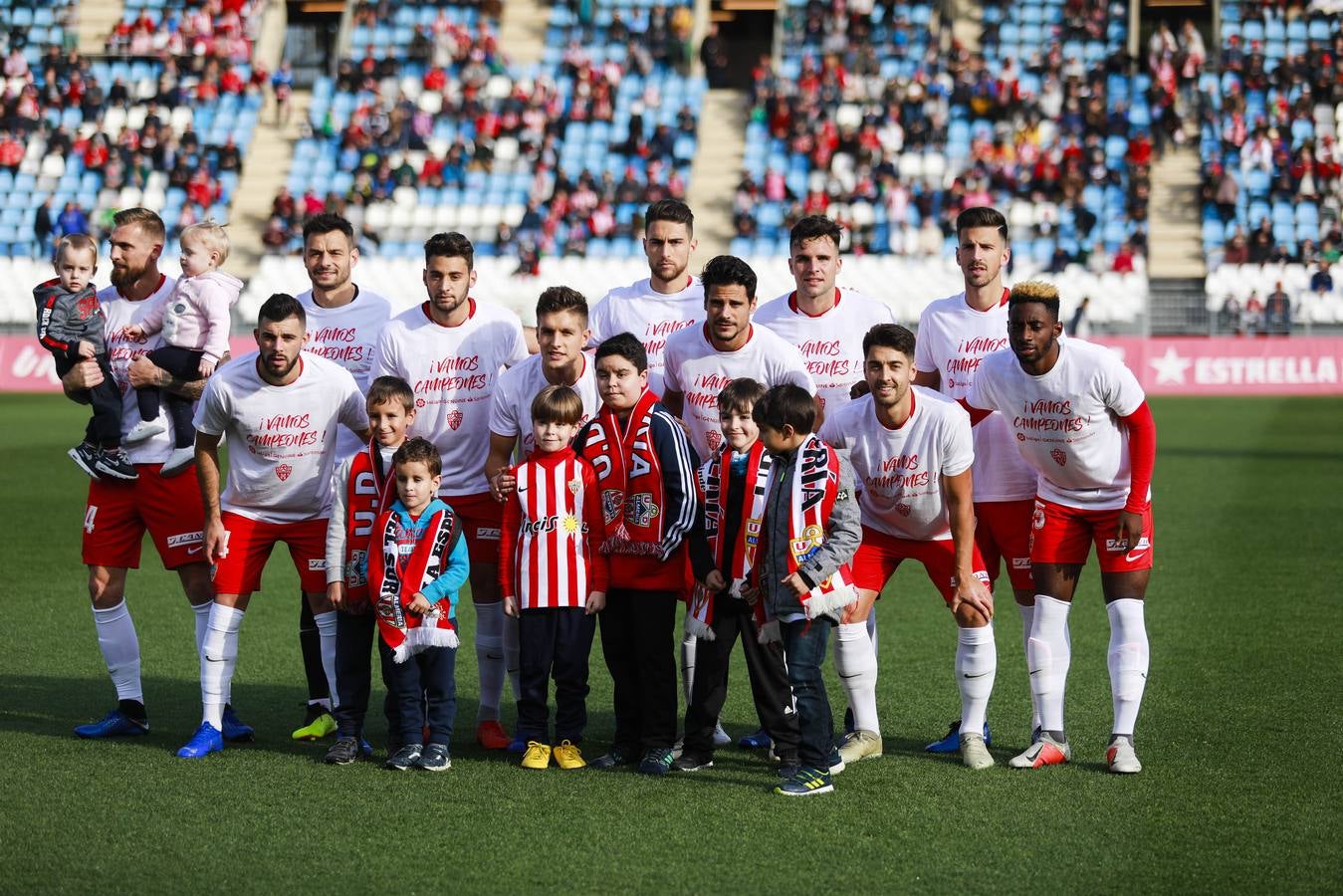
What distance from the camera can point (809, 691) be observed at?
6.18m

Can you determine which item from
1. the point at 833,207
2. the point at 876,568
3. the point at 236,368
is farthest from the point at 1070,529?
the point at 833,207

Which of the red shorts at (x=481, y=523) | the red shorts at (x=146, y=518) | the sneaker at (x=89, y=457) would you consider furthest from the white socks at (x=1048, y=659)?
the sneaker at (x=89, y=457)

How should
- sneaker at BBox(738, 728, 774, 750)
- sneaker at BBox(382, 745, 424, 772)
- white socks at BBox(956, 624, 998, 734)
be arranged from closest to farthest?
sneaker at BBox(382, 745, 424, 772) → white socks at BBox(956, 624, 998, 734) → sneaker at BBox(738, 728, 774, 750)

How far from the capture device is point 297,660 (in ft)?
28.8

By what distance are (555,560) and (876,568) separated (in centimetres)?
141

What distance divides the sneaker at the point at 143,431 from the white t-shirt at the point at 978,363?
3.50 m

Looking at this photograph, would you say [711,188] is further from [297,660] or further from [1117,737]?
[1117,737]

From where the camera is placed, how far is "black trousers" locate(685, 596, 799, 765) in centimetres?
640

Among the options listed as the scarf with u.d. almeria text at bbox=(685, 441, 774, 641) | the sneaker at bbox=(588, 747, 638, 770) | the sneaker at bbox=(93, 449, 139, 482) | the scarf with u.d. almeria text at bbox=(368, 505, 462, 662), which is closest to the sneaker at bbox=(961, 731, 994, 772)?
the scarf with u.d. almeria text at bbox=(685, 441, 774, 641)

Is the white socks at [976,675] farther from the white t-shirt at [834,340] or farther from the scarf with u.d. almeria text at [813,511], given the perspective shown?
the white t-shirt at [834,340]

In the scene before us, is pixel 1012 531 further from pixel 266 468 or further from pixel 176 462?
pixel 176 462

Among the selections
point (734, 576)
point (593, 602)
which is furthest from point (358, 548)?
point (734, 576)

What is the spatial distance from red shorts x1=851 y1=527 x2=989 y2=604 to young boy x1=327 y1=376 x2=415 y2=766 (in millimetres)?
2060

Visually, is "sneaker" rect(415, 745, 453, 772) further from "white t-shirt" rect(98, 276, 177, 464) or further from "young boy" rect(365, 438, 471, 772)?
"white t-shirt" rect(98, 276, 177, 464)
